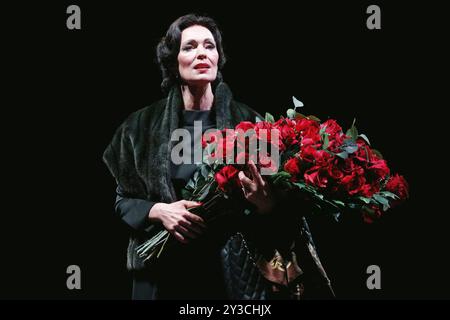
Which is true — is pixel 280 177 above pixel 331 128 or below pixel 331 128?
below

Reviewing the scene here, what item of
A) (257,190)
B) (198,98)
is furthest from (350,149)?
(198,98)

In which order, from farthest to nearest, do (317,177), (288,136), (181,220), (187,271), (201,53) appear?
(201,53) < (187,271) < (181,220) < (288,136) < (317,177)

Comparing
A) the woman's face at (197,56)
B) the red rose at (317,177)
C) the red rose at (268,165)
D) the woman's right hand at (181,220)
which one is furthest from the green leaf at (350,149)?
the woman's face at (197,56)

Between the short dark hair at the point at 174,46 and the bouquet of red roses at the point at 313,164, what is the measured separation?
533mm

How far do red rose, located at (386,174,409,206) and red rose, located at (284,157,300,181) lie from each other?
371 mm

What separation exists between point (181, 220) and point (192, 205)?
7 centimetres

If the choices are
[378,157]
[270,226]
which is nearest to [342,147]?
[378,157]

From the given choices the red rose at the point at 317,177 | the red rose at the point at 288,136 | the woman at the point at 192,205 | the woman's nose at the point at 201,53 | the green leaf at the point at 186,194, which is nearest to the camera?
the red rose at the point at 317,177

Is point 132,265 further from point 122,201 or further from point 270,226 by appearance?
point 270,226

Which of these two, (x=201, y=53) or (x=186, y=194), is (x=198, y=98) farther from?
(x=186, y=194)

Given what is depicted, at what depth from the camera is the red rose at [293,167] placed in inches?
81.7

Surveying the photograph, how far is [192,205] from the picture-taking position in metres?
2.28

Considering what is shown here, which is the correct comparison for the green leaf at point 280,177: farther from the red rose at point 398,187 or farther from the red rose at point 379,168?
the red rose at point 398,187

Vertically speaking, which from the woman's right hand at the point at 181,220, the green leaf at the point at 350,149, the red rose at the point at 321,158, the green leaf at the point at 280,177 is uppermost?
the green leaf at the point at 350,149
